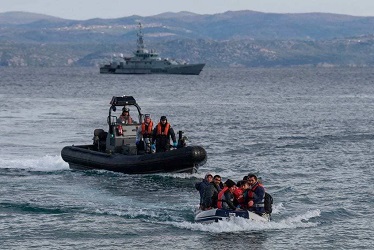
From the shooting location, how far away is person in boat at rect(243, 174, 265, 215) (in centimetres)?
2509

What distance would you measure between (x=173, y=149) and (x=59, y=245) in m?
10.5

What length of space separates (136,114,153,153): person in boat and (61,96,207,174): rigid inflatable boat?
0.04m

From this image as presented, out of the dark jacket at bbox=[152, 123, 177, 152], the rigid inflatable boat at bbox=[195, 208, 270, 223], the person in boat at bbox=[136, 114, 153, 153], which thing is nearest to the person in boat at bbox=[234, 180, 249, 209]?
the rigid inflatable boat at bbox=[195, 208, 270, 223]

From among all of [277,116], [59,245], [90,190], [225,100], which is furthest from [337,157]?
[225,100]

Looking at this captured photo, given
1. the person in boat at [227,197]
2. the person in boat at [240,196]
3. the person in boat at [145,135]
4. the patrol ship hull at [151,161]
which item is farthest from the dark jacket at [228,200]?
the person in boat at [145,135]

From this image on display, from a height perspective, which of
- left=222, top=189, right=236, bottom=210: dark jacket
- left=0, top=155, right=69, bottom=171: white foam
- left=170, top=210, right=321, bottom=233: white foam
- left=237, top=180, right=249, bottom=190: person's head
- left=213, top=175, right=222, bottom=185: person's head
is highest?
left=213, top=175, right=222, bottom=185: person's head

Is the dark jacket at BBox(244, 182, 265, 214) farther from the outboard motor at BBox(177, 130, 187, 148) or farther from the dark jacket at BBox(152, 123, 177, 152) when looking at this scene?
the outboard motor at BBox(177, 130, 187, 148)

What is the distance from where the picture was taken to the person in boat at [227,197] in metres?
25.0

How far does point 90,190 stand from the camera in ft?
106

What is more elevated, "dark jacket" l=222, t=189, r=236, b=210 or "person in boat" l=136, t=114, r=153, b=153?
"person in boat" l=136, t=114, r=153, b=153

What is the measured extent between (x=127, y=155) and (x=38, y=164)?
5.35 metres

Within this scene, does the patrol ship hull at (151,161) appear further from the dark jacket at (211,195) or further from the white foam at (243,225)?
the dark jacket at (211,195)

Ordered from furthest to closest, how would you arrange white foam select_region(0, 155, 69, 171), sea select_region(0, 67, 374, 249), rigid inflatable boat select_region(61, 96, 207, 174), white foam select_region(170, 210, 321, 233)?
white foam select_region(0, 155, 69, 171), rigid inflatable boat select_region(61, 96, 207, 174), white foam select_region(170, 210, 321, 233), sea select_region(0, 67, 374, 249)

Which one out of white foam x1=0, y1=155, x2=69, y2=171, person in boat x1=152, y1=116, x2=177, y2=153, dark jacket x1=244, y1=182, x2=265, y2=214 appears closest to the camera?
dark jacket x1=244, y1=182, x2=265, y2=214
